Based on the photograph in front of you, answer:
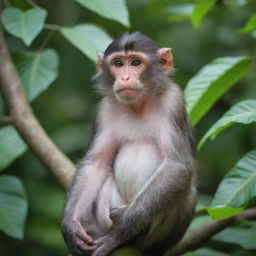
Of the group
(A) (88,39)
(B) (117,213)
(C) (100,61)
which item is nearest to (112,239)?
(B) (117,213)

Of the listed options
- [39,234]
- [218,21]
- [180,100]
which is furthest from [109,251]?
[218,21]

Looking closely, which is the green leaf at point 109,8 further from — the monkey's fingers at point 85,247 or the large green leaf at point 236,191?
the monkey's fingers at point 85,247

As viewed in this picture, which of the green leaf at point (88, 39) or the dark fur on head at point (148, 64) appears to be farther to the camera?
the green leaf at point (88, 39)

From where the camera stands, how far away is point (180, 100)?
19.5 feet

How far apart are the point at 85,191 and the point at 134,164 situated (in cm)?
56

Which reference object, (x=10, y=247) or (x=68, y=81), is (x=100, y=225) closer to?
(x=10, y=247)

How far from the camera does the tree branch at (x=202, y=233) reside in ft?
20.5

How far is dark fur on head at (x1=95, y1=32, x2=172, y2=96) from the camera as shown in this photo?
5918 millimetres

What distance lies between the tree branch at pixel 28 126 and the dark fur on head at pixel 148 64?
2.72 feet

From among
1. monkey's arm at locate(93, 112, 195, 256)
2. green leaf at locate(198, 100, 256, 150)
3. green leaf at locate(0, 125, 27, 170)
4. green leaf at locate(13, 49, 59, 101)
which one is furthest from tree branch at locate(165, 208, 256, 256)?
green leaf at locate(13, 49, 59, 101)

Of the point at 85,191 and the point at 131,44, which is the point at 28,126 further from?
the point at 131,44

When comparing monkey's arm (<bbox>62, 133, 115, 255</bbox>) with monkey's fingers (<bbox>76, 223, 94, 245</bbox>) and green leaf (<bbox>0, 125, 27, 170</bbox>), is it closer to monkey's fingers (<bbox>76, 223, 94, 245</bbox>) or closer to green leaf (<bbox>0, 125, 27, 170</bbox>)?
monkey's fingers (<bbox>76, 223, 94, 245</bbox>)

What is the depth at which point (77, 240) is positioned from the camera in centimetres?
537

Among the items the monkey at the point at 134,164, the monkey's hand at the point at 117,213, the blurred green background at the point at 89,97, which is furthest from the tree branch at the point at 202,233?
the blurred green background at the point at 89,97
